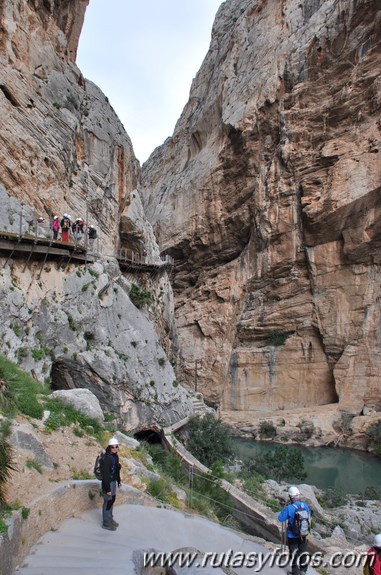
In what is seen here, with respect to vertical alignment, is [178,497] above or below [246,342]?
below

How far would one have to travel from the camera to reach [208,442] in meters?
17.0

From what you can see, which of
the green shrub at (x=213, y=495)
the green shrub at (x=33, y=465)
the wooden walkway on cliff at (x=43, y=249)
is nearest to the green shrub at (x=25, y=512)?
the green shrub at (x=33, y=465)

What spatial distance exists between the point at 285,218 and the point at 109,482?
1157 inches

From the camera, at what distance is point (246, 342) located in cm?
3466

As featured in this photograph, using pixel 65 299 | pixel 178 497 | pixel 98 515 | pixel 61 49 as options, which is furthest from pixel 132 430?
pixel 61 49

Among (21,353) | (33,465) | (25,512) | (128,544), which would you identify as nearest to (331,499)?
(21,353)

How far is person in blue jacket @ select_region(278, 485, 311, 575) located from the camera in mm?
5297

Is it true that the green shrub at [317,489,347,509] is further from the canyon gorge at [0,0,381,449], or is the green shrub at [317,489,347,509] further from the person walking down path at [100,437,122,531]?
the person walking down path at [100,437,122,531]

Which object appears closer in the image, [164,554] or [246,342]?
[164,554]

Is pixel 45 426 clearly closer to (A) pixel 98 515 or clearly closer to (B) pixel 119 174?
(A) pixel 98 515

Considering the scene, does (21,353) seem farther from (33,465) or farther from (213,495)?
(33,465)

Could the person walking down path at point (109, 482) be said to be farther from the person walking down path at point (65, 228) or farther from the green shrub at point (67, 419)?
the person walking down path at point (65, 228)

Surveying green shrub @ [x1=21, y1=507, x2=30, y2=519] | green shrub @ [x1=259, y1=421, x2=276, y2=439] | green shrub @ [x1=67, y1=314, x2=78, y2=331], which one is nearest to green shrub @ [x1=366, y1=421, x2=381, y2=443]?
green shrub @ [x1=259, y1=421, x2=276, y2=439]

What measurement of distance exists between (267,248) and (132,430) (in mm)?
21767
